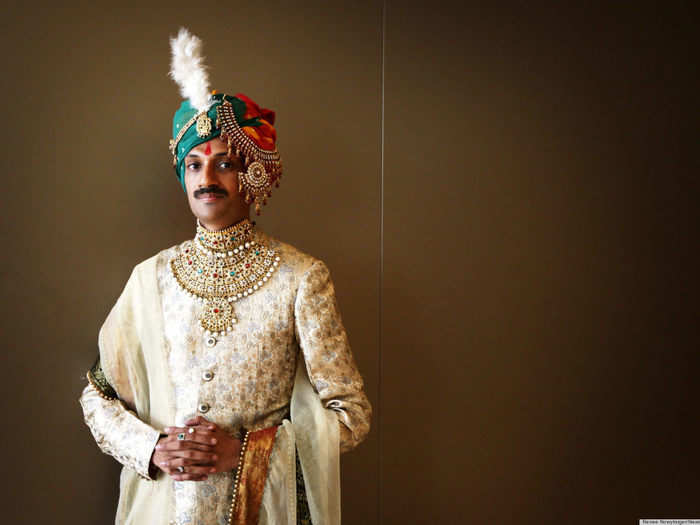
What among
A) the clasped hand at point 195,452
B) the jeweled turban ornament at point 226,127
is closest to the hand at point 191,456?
the clasped hand at point 195,452

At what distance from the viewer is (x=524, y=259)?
7.16 feet

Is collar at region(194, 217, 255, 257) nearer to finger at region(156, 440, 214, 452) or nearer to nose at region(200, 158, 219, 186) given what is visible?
nose at region(200, 158, 219, 186)

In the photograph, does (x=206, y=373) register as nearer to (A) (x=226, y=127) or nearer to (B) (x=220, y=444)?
(B) (x=220, y=444)

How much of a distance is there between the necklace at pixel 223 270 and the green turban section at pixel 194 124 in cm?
19

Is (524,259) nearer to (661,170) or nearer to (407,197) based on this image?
(407,197)

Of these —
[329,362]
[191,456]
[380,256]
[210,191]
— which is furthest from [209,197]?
[380,256]

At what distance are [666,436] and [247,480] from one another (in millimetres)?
1627

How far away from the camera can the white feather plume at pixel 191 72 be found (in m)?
1.54

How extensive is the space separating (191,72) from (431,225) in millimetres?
938

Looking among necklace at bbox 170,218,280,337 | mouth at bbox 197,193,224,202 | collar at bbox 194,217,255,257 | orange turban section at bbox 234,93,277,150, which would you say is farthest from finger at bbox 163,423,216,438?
orange turban section at bbox 234,93,277,150

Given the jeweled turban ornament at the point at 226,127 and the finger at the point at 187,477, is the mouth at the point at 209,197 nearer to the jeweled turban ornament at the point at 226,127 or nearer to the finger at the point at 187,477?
the jeweled turban ornament at the point at 226,127

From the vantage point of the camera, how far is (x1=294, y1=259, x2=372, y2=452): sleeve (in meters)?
1.49

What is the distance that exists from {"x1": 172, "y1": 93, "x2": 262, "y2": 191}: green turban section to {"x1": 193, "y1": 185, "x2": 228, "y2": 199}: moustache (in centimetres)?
9

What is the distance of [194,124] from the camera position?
1.51 m
